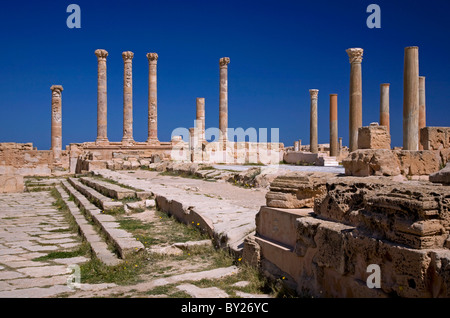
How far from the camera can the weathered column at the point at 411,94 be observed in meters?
14.1

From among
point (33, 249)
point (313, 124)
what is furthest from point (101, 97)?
point (33, 249)

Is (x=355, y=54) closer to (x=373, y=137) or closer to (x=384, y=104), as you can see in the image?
(x=384, y=104)

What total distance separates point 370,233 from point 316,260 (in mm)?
624

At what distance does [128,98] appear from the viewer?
102ft

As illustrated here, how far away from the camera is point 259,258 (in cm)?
451

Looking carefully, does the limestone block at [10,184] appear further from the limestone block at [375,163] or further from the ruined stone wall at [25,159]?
the limestone block at [375,163]

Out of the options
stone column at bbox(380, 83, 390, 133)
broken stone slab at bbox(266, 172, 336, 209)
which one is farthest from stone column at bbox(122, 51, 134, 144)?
broken stone slab at bbox(266, 172, 336, 209)

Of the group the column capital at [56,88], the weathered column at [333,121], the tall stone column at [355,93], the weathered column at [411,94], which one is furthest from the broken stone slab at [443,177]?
the column capital at [56,88]

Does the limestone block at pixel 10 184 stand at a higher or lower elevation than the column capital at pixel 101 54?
Answer: lower

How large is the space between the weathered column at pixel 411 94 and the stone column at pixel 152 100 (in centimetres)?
2136

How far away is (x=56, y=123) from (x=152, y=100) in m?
7.44

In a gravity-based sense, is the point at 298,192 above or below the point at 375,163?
below

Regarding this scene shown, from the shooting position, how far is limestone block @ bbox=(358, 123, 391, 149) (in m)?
9.35
